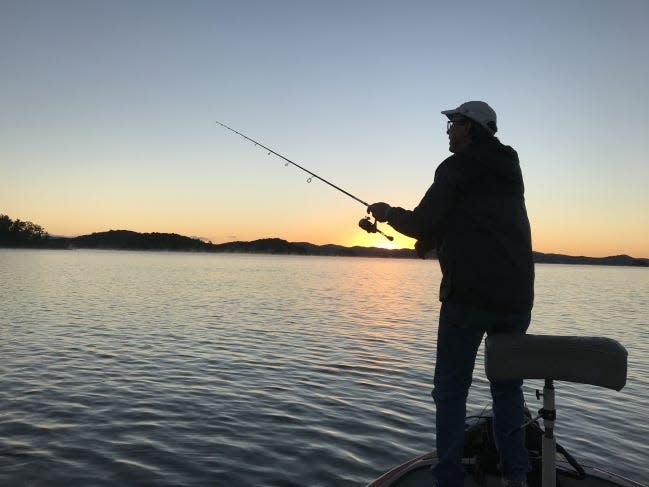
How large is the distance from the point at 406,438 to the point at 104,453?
14.4 feet

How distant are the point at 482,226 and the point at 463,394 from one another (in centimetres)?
136

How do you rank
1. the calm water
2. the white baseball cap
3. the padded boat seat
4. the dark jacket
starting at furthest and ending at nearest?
the calm water < the white baseball cap < the dark jacket < the padded boat seat

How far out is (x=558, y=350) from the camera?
3559mm

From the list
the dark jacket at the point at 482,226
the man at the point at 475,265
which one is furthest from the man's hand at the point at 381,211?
the dark jacket at the point at 482,226

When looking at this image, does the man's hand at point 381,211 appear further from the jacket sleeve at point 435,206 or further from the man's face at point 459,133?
the man's face at point 459,133

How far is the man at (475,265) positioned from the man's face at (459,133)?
1 cm

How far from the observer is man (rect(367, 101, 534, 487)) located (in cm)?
414

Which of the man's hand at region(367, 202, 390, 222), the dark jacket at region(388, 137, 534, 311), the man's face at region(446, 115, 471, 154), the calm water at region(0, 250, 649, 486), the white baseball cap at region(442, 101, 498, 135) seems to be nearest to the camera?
the dark jacket at region(388, 137, 534, 311)

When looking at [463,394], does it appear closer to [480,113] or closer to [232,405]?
[480,113]

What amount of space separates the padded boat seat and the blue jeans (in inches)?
20.2

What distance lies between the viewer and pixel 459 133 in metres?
4.55

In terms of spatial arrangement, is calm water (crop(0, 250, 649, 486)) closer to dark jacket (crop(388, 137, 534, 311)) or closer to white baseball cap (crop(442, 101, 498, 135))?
dark jacket (crop(388, 137, 534, 311))

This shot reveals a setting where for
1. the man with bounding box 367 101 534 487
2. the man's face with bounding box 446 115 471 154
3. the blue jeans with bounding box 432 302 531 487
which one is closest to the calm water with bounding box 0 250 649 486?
the blue jeans with bounding box 432 302 531 487

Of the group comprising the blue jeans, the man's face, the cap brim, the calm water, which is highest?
the cap brim
